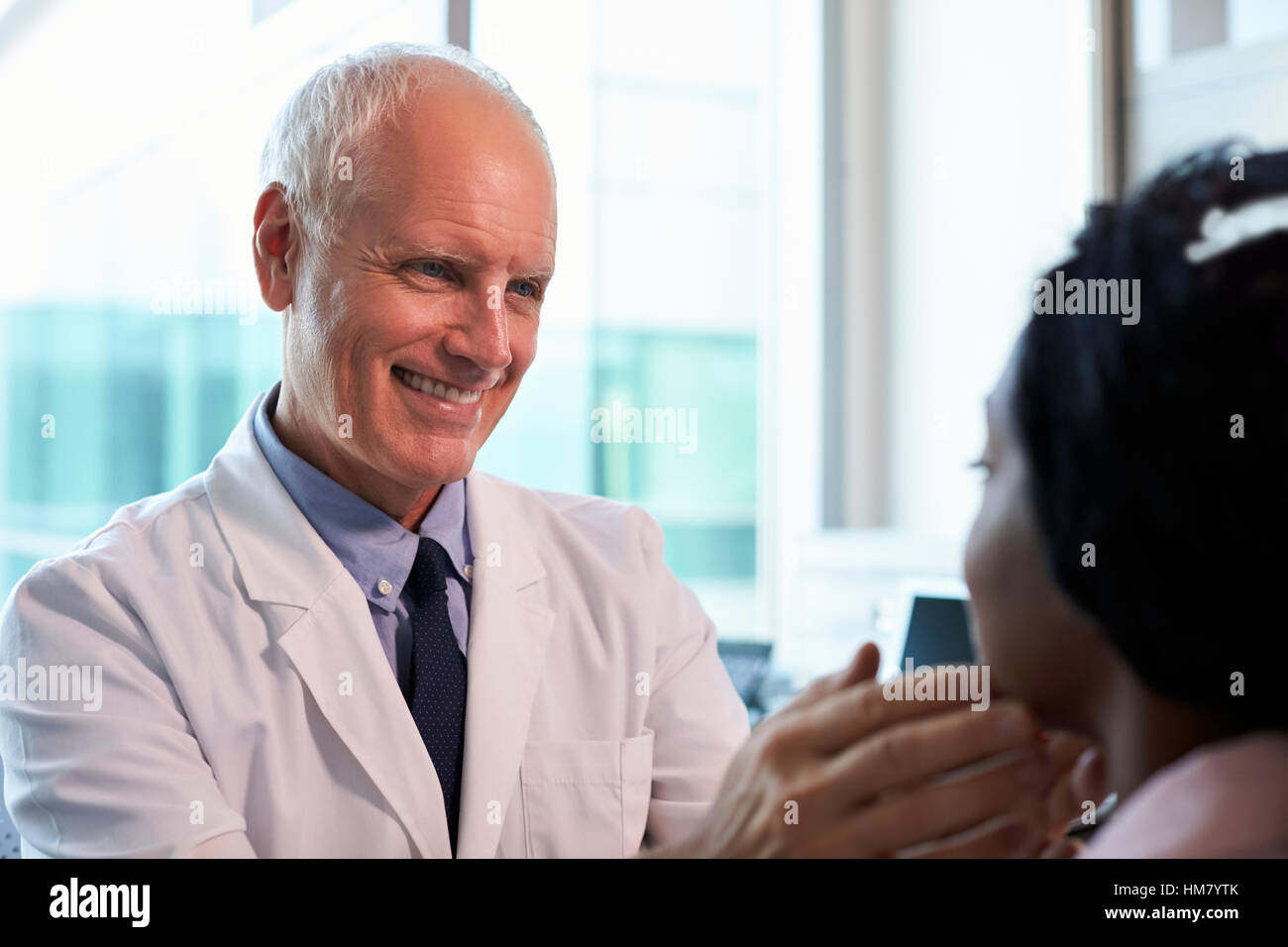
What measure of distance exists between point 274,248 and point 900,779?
0.83 m

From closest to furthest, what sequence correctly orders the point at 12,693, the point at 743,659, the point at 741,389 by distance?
the point at 12,693
the point at 743,659
the point at 741,389

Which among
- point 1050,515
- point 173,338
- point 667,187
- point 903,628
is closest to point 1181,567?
point 1050,515

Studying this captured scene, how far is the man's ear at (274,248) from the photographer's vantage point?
3.53ft

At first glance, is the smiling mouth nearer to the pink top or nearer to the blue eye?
the blue eye

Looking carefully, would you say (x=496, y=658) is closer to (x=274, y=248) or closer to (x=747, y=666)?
(x=274, y=248)

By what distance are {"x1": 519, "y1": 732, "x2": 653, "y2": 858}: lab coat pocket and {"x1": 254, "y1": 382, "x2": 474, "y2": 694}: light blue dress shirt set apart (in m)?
0.14

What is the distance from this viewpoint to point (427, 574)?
41.4 inches

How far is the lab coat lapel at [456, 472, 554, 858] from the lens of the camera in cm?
97

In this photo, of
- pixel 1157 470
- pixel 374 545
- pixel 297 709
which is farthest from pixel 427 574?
pixel 1157 470

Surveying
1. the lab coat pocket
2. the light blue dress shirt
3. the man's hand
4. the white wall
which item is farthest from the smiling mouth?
the white wall

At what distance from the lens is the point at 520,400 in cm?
285

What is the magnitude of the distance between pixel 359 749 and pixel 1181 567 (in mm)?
692

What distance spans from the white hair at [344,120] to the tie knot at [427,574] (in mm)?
301
